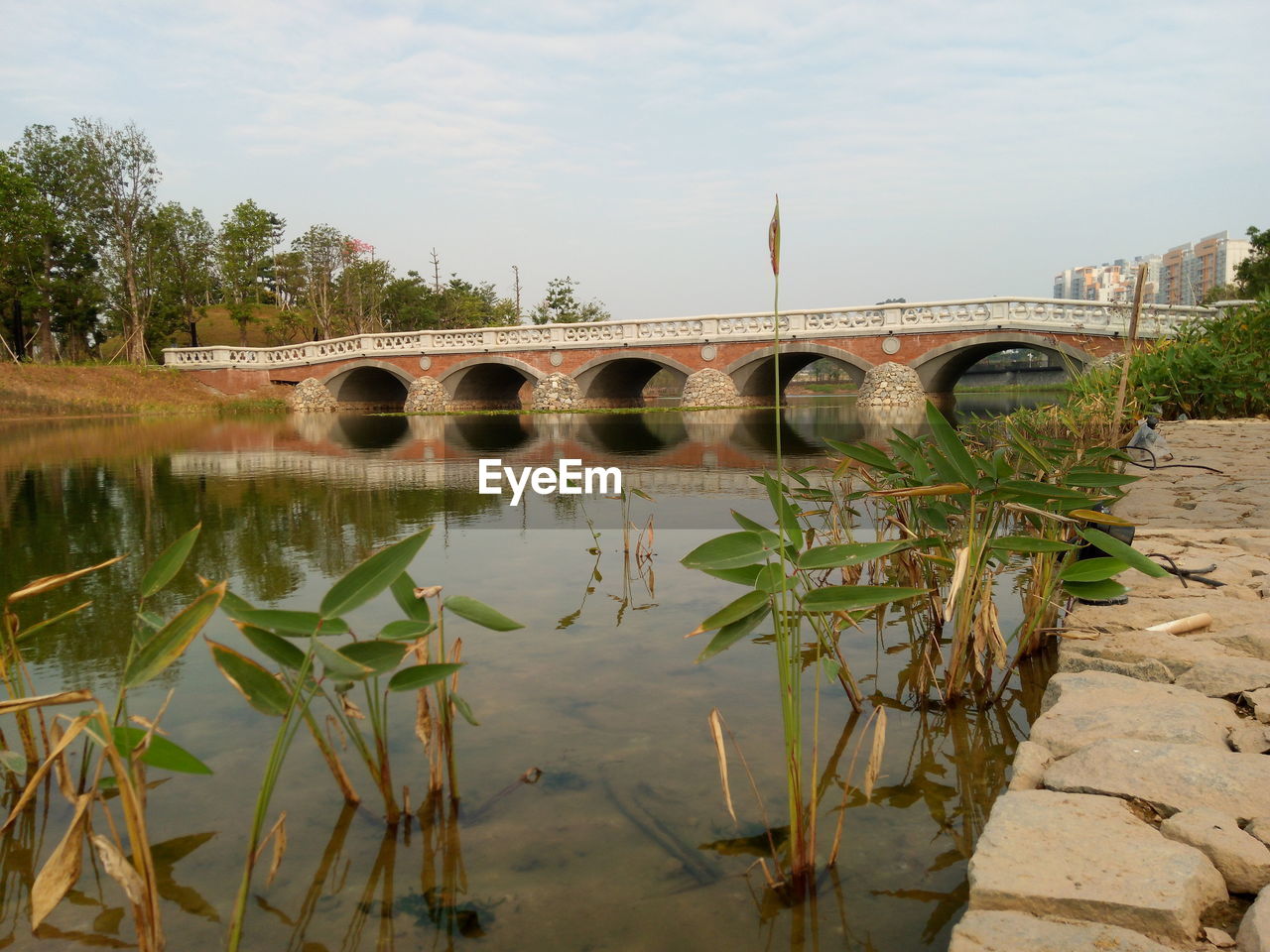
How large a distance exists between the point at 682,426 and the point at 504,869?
2008 centimetres

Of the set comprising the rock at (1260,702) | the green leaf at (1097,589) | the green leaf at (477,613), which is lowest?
the rock at (1260,702)

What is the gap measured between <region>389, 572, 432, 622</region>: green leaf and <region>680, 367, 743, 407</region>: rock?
94.6 feet

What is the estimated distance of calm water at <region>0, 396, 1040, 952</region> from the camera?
2283 millimetres

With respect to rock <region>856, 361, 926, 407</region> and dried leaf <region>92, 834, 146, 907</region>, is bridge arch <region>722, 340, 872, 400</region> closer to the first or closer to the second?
rock <region>856, 361, 926, 407</region>

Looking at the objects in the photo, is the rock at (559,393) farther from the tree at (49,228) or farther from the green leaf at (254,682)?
the green leaf at (254,682)

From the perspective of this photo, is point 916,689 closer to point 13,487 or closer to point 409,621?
point 409,621

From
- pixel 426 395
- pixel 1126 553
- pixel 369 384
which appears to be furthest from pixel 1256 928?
pixel 369 384

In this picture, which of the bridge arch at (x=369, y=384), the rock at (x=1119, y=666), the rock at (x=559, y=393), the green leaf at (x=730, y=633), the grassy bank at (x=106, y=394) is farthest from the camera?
the bridge arch at (x=369, y=384)

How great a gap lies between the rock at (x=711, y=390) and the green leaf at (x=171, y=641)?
29585mm

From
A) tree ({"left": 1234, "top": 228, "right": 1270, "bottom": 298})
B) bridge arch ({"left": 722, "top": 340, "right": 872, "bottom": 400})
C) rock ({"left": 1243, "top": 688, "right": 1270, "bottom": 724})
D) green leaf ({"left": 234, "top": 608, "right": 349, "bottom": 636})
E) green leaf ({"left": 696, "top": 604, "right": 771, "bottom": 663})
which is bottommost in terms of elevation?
rock ({"left": 1243, "top": 688, "right": 1270, "bottom": 724})

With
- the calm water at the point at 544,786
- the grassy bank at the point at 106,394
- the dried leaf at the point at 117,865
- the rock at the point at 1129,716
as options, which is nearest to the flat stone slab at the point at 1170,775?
the rock at the point at 1129,716

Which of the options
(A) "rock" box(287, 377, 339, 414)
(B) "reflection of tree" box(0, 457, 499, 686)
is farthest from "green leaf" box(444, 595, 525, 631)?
(A) "rock" box(287, 377, 339, 414)

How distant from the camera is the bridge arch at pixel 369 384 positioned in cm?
3662

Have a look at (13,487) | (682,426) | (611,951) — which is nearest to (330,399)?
(682,426)
